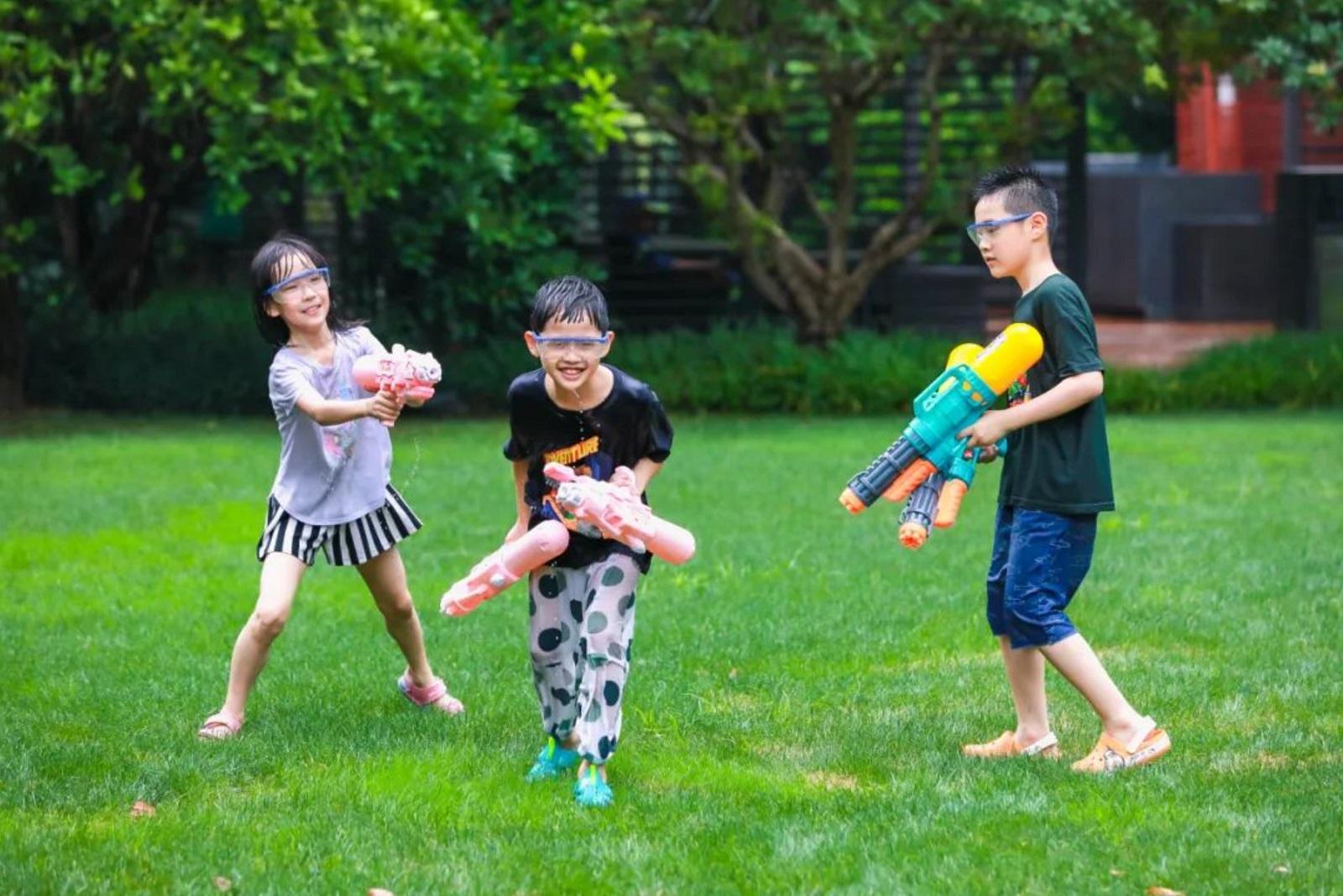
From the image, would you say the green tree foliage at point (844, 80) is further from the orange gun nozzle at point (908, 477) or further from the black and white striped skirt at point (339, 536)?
the orange gun nozzle at point (908, 477)

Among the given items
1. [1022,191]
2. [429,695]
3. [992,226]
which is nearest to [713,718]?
[429,695]

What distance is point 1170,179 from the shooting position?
2498 cm

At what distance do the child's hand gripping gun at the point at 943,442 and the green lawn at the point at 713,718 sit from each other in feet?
2.41

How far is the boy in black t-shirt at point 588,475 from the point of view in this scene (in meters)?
5.17

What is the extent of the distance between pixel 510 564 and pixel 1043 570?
142cm

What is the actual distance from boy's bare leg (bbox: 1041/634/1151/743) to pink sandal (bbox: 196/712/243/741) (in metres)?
2.38

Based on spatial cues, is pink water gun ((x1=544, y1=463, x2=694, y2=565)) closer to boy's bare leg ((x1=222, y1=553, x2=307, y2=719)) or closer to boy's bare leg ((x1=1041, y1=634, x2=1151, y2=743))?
boy's bare leg ((x1=1041, y1=634, x2=1151, y2=743))

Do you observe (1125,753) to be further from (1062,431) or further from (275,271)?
(275,271)

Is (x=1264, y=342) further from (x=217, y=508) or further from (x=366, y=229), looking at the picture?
(x=217, y=508)

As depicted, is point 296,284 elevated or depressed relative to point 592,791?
elevated

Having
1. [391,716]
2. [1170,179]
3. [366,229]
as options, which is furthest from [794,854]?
[1170,179]

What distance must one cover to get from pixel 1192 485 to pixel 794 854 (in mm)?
7439

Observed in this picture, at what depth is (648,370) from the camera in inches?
659

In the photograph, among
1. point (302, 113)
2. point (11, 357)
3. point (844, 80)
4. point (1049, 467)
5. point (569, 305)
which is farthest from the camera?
point (11, 357)
